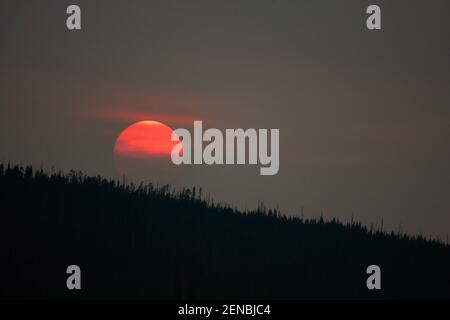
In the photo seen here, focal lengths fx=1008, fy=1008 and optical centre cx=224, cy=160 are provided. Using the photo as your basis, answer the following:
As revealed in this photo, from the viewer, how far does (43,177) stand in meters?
42.1

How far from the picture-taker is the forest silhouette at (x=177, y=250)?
1393 inches

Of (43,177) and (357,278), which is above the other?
(43,177)

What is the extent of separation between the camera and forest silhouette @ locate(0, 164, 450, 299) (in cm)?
3538

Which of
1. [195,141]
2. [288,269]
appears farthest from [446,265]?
[195,141]

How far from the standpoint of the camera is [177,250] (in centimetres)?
3906

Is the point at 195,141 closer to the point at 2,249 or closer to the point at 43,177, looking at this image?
the point at 43,177

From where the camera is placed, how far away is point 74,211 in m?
39.6

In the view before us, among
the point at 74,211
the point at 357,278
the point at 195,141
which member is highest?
the point at 195,141
